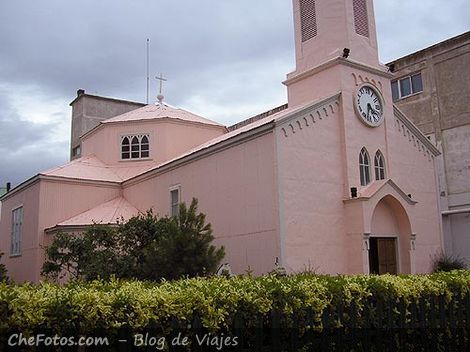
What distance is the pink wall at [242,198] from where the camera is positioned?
1572 centimetres

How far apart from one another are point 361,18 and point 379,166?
6099 mm

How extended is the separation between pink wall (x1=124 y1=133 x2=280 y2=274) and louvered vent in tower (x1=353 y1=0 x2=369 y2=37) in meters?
7.02

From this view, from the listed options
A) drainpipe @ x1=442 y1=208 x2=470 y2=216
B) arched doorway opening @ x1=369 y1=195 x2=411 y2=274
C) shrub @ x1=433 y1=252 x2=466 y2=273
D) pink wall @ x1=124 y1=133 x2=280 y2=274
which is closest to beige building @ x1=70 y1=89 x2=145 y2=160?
pink wall @ x1=124 y1=133 x2=280 y2=274

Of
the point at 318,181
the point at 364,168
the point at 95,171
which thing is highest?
the point at 95,171

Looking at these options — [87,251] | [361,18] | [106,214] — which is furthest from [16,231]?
[361,18]

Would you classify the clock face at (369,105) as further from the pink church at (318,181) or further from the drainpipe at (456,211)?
the drainpipe at (456,211)

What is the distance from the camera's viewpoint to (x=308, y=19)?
19.9m

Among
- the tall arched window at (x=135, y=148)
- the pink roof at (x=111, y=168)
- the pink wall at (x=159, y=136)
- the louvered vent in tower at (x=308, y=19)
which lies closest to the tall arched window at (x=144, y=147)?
the tall arched window at (x=135, y=148)

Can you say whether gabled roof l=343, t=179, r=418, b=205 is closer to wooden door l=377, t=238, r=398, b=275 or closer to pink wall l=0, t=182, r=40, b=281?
wooden door l=377, t=238, r=398, b=275

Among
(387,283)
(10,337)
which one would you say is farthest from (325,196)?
(10,337)

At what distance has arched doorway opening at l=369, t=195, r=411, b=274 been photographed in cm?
1794

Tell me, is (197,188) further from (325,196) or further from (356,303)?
(356,303)

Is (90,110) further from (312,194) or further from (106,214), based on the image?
(312,194)

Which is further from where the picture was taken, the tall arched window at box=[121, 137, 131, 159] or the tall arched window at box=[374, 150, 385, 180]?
the tall arched window at box=[121, 137, 131, 159]
